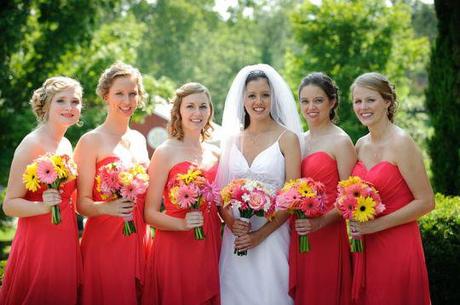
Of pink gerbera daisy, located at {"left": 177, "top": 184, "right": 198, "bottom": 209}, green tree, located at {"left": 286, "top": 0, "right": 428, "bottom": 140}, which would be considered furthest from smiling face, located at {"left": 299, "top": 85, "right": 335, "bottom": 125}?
green tree, located at {"left": 286, "top": 0, "right": 428, "bottom": 140}

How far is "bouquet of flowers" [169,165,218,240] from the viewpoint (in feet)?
18.3

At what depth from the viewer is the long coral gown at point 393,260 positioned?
559 cm

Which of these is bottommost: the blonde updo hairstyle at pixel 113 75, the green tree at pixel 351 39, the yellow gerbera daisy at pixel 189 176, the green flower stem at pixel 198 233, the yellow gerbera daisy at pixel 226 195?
the green flower stem at pixel 198 233

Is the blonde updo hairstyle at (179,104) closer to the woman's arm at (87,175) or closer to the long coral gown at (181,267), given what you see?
the long coral gown at (181,267)

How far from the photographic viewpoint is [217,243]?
624 cm

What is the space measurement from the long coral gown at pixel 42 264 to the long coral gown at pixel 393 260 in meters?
2.79

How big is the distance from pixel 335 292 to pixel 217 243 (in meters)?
1.29

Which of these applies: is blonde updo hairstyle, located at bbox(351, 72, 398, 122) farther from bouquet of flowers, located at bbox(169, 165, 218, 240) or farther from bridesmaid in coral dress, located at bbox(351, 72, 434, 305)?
bouquet of flowers, located at bbox(169, 165, 218, 240)

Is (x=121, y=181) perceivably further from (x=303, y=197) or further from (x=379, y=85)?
(x=379, y=85)

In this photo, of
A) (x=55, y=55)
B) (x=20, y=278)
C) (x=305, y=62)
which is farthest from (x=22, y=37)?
(x=305, y=62)

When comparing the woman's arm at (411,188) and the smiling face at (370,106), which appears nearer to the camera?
Answer: the woman's arm at (411,188)

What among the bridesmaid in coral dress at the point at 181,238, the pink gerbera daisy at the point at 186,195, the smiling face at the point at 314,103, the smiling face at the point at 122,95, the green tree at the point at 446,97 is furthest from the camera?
the green tree at the point at 446,97

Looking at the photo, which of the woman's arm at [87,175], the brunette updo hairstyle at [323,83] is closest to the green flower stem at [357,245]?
the brunette updo hairstyle at [323,83]

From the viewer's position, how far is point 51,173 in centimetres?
538
